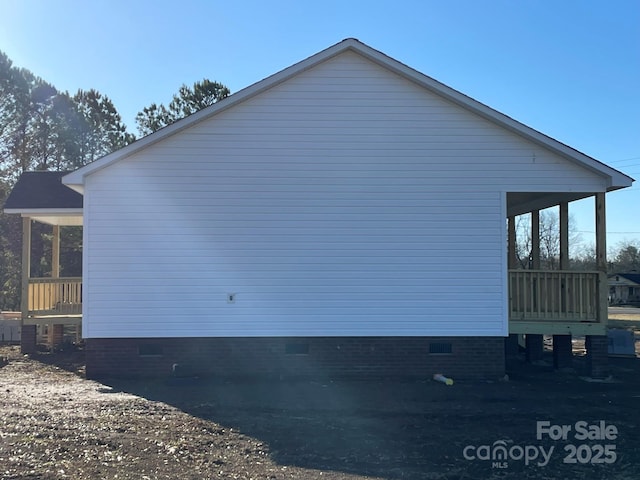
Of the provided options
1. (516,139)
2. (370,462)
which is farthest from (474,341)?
(370,462)

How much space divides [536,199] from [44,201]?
1205 cm

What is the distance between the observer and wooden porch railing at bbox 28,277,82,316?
1519 centimetres

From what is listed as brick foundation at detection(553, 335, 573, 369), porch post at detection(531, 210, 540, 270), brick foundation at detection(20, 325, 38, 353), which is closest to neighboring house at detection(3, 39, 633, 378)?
brick foundation at detection(553, 335, 573, 369)

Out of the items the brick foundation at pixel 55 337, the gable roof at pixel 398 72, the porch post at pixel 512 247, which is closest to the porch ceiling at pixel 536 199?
the porch post at pixel 512 247

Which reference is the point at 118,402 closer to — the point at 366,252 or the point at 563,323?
the point at 366,252

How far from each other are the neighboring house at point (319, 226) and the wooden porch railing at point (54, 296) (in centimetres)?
442

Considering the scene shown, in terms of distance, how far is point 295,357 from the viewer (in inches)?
456

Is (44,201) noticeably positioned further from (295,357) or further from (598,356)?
(598,356)

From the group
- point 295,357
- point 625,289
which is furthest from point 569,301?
point 625,289

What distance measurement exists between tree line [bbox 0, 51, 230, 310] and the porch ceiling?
1902 cm

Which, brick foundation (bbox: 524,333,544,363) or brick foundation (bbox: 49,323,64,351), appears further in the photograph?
brick foundation (bbox: 49,323,64,351)

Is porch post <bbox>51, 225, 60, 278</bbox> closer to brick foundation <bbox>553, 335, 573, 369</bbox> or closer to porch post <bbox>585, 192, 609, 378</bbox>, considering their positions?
brick foundation <bbox>553, 335, 573, 369</bbox>

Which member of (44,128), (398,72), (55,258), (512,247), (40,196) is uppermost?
(44,128)

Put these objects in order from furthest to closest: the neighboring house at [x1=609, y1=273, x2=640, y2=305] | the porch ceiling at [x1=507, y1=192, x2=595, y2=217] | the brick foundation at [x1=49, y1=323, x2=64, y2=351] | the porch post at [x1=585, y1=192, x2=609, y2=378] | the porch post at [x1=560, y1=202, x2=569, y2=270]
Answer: the neighboring house at [x1=609, y1=273, x2=640, y2=305], the brick foundation at [x1=49, y1=323, x2=64, y2=351], the porch post at [x1=560, y1=202, x2=569, y2=270], the porch ceiling at [x1=507, y1=192, x2=595, y2=217], the porch post at [x1=585, y1=192, x2=609, y2=378]
